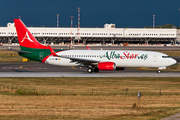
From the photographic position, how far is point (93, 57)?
45.3 m

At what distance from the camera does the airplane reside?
44.5 metres

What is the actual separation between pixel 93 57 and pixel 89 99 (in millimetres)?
20576

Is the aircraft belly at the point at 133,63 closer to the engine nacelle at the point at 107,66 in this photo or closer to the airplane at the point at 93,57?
the airplane at the point at 93,57

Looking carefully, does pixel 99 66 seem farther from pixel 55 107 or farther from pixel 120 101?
pixel 55 107

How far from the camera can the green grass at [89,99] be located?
64.5 ft

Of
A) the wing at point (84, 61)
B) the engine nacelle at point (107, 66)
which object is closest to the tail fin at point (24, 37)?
the wing at point (84, 61)

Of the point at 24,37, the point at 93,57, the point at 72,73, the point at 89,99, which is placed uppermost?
the point at 24,37

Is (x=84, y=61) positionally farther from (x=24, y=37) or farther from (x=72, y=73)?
(x=24, y=37)

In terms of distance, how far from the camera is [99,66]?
43500mm

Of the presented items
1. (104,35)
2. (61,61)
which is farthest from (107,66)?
(104,35)

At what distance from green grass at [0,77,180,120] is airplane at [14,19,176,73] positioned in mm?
7170

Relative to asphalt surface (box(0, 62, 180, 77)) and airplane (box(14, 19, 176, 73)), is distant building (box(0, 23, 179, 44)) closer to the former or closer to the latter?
asphalt surface (box(0, 62, 180, 77))

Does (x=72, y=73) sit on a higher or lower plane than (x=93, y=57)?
lower

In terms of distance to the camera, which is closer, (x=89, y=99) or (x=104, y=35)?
(x=89, y=99)
